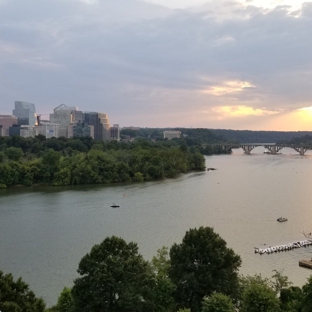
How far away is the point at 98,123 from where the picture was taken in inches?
2832

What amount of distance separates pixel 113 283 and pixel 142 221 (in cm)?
892

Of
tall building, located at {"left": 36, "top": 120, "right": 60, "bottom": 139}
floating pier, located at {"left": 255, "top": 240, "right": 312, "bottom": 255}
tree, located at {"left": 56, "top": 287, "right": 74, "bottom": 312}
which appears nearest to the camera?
tree, located at {"left": 56, "top": 287, "right": 74, "bottom": 312}

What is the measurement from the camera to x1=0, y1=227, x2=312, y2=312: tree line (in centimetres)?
579

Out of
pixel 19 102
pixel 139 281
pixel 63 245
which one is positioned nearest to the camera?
pixel 139 281

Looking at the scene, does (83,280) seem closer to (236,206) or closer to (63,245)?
(63,245)

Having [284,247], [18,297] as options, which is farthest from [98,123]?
[18,297]

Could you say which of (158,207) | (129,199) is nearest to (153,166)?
(129,199)

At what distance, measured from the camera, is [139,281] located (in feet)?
20.2

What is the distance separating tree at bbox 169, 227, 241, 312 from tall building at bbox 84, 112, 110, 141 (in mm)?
64941

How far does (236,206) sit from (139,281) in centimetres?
1227

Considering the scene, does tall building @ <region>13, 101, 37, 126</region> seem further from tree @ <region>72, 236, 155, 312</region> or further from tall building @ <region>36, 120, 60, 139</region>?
tree @ <region>72, 236, 155, 312</region>

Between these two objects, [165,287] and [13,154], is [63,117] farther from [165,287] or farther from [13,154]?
[165,287]

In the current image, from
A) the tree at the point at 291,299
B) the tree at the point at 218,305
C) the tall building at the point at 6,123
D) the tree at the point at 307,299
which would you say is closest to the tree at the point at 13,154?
the tree at the point at 291,299

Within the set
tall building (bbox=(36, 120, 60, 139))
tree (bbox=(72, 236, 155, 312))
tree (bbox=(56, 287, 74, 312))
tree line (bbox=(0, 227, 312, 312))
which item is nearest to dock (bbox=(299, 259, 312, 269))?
tree line (bbox=(0, 227, 312, 312))
